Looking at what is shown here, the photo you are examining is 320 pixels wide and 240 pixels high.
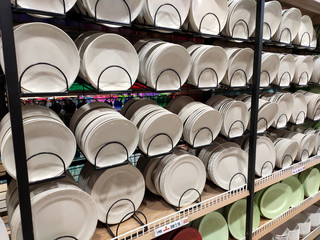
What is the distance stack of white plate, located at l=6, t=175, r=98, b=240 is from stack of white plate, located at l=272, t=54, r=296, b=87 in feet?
5.41

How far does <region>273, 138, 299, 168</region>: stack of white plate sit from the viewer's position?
2.02m

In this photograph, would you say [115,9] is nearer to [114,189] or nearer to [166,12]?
[166,12]

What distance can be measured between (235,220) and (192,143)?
0.83 metres

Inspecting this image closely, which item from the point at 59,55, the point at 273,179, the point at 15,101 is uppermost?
the point at 59,55

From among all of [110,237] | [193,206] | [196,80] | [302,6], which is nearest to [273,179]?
[193,206]

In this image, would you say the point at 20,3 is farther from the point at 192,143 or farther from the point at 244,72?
the point at 244,72

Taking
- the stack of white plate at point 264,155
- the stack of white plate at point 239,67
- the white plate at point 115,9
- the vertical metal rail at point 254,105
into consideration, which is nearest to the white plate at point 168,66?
the white plate at point 115,9

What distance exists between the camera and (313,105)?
88.8 inches

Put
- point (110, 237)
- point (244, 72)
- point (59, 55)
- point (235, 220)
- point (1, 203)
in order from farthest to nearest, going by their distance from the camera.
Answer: point (235, 220) → point (244, 72) → point (1, 203) → point (110, 237) → point (59, 55)

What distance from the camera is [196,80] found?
1451 millimetres

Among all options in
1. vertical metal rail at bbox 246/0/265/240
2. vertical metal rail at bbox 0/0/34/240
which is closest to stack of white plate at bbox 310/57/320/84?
vertical metal rail at bbox 246/0/265/240

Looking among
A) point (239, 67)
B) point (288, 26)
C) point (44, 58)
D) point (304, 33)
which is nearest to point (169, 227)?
point (44, 58)

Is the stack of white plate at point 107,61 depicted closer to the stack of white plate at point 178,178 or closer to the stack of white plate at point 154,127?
the stack of white plate at point 154,127

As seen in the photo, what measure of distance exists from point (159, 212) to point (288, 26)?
5.66 feet
